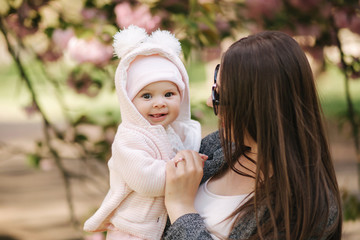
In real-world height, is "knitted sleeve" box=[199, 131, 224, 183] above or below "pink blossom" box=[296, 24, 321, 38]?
below

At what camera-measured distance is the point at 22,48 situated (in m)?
2.92

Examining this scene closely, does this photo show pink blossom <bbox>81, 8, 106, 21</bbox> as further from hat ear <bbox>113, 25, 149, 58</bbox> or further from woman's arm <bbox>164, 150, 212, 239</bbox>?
woman's arm <bbox>164, 150, 212, 239</bbox>

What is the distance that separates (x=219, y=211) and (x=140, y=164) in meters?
0.27

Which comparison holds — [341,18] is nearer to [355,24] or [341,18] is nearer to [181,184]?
[355,24]

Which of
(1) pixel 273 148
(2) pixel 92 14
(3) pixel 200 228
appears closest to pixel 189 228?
(3) pixel 200 228

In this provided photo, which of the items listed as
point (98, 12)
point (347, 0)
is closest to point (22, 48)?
point (98, 12)

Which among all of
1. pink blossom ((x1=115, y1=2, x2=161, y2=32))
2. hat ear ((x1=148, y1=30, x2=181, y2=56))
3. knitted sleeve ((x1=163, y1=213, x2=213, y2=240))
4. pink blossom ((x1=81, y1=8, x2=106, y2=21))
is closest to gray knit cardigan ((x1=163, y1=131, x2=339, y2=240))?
knitted sleeve ((x1=163, y1=213, x2=213, y2=240))

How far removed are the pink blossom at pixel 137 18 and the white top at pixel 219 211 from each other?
3.01 feet

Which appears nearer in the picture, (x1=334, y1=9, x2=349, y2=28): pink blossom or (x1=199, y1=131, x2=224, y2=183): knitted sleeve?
(x1=199, y1=131, x2=224, y2=183): knitted sleeve

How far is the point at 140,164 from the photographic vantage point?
1492 millimetres

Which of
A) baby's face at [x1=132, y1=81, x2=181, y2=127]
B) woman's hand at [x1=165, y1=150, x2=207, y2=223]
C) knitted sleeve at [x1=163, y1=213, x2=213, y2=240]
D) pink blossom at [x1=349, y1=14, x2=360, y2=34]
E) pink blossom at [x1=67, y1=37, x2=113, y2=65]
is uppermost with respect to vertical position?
pink blossom at [x1=349, y1=14, x2=360, y2=34]

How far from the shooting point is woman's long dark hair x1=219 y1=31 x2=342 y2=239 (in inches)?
53.7

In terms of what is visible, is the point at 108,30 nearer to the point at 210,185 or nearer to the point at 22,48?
the point at 22,48

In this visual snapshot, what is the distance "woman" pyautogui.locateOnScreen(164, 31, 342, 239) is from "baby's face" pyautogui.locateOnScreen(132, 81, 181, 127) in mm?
161
